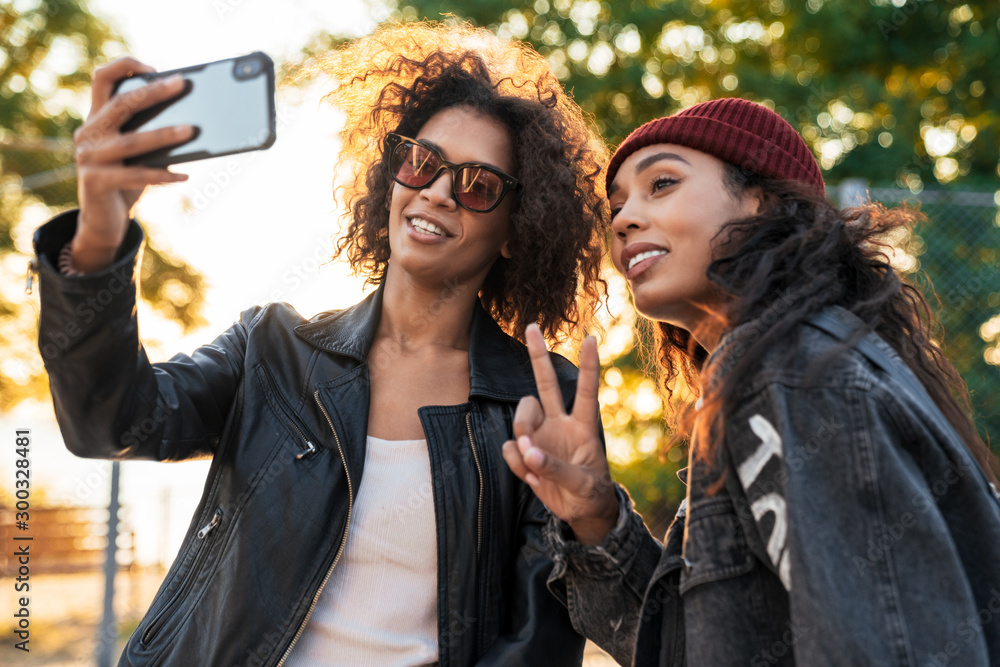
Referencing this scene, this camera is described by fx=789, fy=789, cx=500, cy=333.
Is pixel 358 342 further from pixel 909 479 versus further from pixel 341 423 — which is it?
pixel 909 479

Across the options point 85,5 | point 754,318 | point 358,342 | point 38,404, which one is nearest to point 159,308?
point 38,404

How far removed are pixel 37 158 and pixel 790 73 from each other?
9904 mm

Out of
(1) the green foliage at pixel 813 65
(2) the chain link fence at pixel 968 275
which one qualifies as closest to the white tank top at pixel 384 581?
(2) the chain link fence at pixel 968 275

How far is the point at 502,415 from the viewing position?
86.7 inches

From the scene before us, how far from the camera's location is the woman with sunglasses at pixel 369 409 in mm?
1620

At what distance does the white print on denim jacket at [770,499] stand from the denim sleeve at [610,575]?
487 mm

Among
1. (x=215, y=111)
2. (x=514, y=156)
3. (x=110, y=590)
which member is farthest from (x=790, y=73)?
(x=215, y=111)

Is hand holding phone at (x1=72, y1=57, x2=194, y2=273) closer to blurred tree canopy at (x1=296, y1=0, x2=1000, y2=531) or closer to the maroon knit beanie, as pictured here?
the maroon knit beanie

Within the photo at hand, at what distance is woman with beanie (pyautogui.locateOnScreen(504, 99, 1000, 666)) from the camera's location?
1.26 metres

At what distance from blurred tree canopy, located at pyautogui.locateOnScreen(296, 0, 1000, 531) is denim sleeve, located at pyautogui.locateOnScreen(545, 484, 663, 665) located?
6.29 metres

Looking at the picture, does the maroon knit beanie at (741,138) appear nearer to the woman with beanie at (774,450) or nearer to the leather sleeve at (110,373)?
the woman with beanie at (774,450)

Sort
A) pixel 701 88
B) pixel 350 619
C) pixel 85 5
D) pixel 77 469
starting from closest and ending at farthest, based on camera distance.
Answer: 1. pixel 350 619
2. pixel 77 469
3. pixel 701 88
4. pixel 85 5

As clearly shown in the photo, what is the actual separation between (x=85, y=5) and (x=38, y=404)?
728cm

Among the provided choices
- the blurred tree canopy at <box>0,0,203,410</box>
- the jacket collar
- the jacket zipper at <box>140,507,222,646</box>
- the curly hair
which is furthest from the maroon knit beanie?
the blurred tree canopy at <box>0,0,203,410</box>
